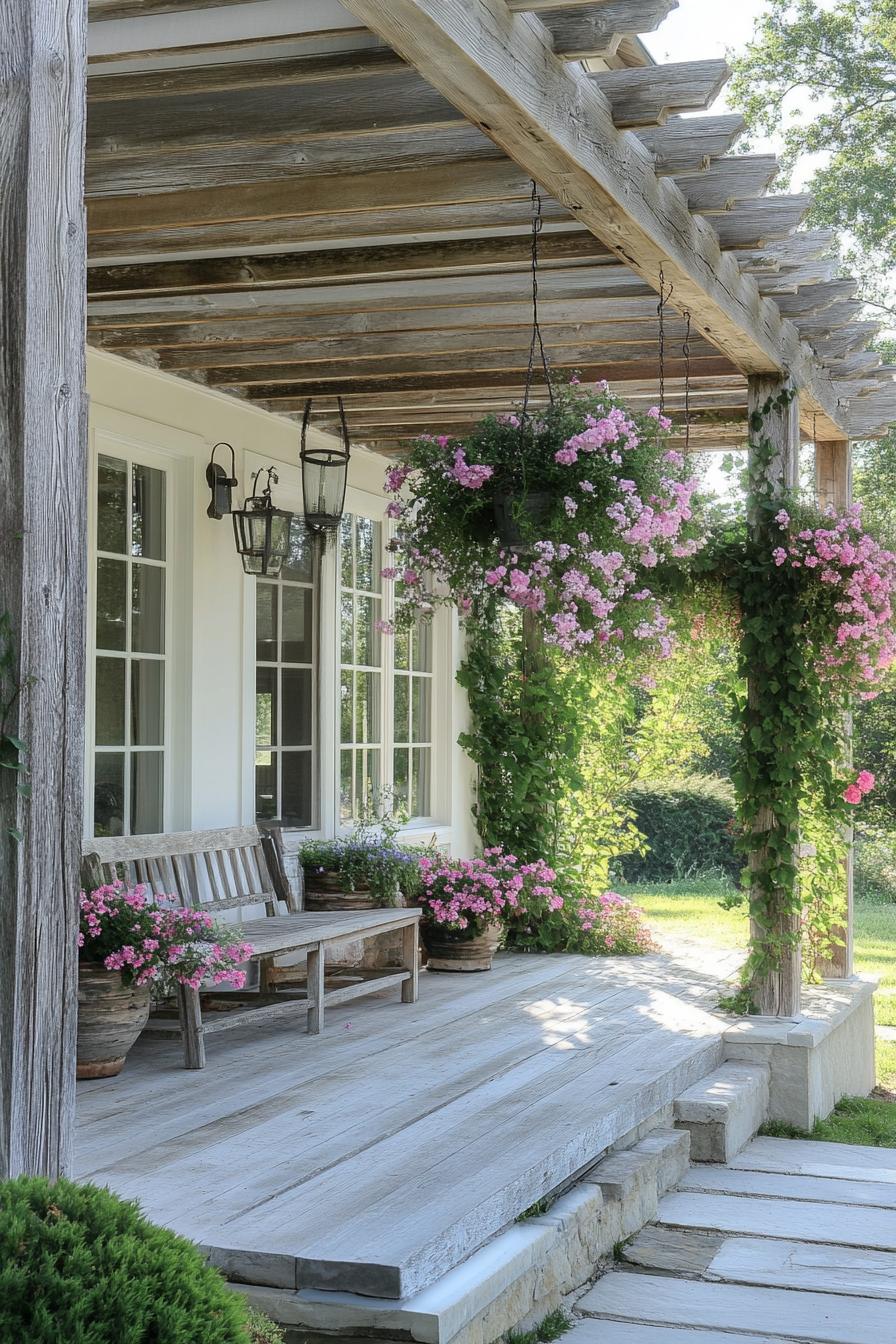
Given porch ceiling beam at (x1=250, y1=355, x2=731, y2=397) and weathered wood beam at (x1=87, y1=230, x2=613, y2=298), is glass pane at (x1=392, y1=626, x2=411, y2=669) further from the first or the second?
weathered wood beam at (x1=87, y1=230, x2=613, y2=298)

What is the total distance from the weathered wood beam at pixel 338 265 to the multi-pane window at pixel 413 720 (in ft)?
10.6

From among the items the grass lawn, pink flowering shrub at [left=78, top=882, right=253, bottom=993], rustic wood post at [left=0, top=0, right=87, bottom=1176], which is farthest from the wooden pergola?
pink flowering shrub at [left=78, top=882, right=253, bottom=993]

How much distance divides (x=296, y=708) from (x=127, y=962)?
271 cm

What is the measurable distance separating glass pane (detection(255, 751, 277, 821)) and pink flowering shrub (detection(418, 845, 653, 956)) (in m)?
0.85

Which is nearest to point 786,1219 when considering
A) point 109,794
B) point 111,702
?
point 109,794

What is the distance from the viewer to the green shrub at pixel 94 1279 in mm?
1804

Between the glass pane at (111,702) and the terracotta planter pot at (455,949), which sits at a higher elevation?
the glass pane at (111,702)

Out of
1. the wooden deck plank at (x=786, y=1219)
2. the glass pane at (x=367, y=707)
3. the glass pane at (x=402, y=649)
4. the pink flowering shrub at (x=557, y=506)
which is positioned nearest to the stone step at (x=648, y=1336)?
the wooden deck plank at (x=786, y=1219)

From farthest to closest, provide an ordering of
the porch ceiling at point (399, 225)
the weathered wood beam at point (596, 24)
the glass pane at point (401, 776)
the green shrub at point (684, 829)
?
1. the green shrub at point (684, 829)
2. the glass pane at point (401, 776)
3. the porch ceiling at point (399, 225)
4. the weathered wood beam at point (596, 24)

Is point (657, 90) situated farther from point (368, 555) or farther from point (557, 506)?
point (368, 555)

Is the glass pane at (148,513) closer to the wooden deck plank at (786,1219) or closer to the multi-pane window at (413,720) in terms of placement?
the multi-pane window at (413,720)

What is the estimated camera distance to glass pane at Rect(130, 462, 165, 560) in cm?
597

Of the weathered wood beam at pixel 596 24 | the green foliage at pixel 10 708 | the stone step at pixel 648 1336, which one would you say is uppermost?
the weathered wood beam at pixel 596 24

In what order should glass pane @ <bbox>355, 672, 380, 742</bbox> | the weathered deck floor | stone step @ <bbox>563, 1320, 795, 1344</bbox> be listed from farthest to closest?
glass pane @ <bbox>355, 672, 380, 742</bbox>
stone step @ <bbox>563, 1320, 795, 1344</bbox>
the weathered deck floor
